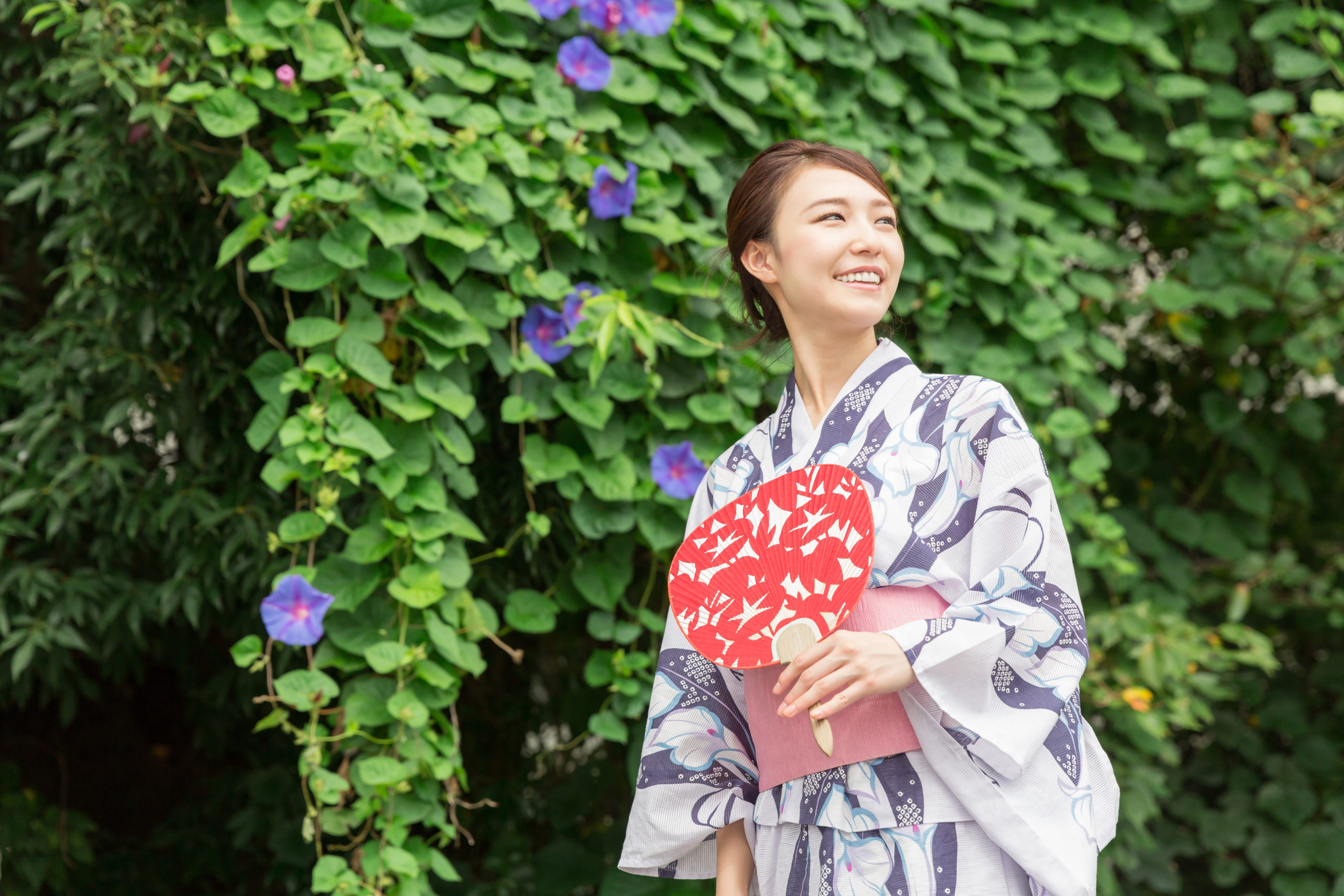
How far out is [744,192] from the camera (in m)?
1.16

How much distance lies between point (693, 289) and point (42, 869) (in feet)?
5.13

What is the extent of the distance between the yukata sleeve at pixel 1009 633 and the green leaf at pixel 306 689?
2.64ft

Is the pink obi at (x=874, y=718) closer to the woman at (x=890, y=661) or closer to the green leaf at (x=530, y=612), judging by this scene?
the woman at (x=890, y=661)

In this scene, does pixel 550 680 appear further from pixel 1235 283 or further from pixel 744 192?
pixel 1235 283

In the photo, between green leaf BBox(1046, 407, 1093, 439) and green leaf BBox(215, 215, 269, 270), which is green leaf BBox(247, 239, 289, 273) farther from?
green leaf BBox(1046, 407, 1093, 439)

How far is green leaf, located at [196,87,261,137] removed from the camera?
4.60ft

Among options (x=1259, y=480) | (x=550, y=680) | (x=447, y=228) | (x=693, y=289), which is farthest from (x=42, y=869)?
(x=1259, y=480)

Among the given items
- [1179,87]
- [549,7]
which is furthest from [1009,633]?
[1179,87]

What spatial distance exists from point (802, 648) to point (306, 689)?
0.77 metres

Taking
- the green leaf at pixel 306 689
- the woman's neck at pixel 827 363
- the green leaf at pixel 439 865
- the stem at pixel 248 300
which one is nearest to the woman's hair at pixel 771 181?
the woman's neck at pixel 827 363

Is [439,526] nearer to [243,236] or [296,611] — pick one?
[296,611]

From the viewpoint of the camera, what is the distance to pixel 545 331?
1.55 m

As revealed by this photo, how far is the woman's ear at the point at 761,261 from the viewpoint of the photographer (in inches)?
43.9

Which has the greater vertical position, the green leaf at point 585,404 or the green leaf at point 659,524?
the green leaf at point 585,404
